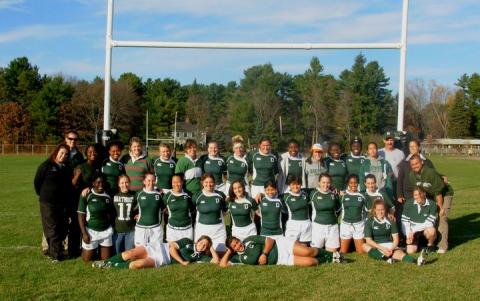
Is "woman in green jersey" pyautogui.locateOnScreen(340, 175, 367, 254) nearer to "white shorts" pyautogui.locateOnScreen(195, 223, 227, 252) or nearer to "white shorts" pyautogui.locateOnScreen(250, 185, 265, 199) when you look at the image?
"white shorts" pyautogui.locateOnScreen(250, 185, 265, 199)

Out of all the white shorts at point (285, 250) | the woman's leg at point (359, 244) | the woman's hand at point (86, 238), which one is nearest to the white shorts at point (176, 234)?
the woman's hand at point (86, 238)

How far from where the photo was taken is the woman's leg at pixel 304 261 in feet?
19.4

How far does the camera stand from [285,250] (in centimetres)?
605

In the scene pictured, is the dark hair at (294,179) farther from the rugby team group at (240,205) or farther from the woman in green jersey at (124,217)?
the woman in green jersey at (124,217)

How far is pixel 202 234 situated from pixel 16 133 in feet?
149

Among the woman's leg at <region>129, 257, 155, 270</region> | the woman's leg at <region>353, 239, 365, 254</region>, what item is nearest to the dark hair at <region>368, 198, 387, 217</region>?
the woman's leg at <region>353, 239, 365, 254</region>

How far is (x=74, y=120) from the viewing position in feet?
166

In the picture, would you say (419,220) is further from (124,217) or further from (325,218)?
(124,217)

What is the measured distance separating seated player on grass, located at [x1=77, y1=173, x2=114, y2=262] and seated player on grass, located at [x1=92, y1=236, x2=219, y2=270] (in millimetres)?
380

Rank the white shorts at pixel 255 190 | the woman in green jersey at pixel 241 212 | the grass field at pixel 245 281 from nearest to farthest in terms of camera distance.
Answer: the grass field at pixel 245 281 → the woman in green jersey at pixel 241 212 → the white shorts at pixel 255 190

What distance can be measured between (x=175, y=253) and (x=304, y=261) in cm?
151

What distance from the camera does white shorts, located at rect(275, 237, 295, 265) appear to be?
5.99 meters

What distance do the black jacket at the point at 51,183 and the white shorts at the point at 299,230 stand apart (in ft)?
9.43

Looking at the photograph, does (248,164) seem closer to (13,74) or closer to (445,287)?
(445,287)
